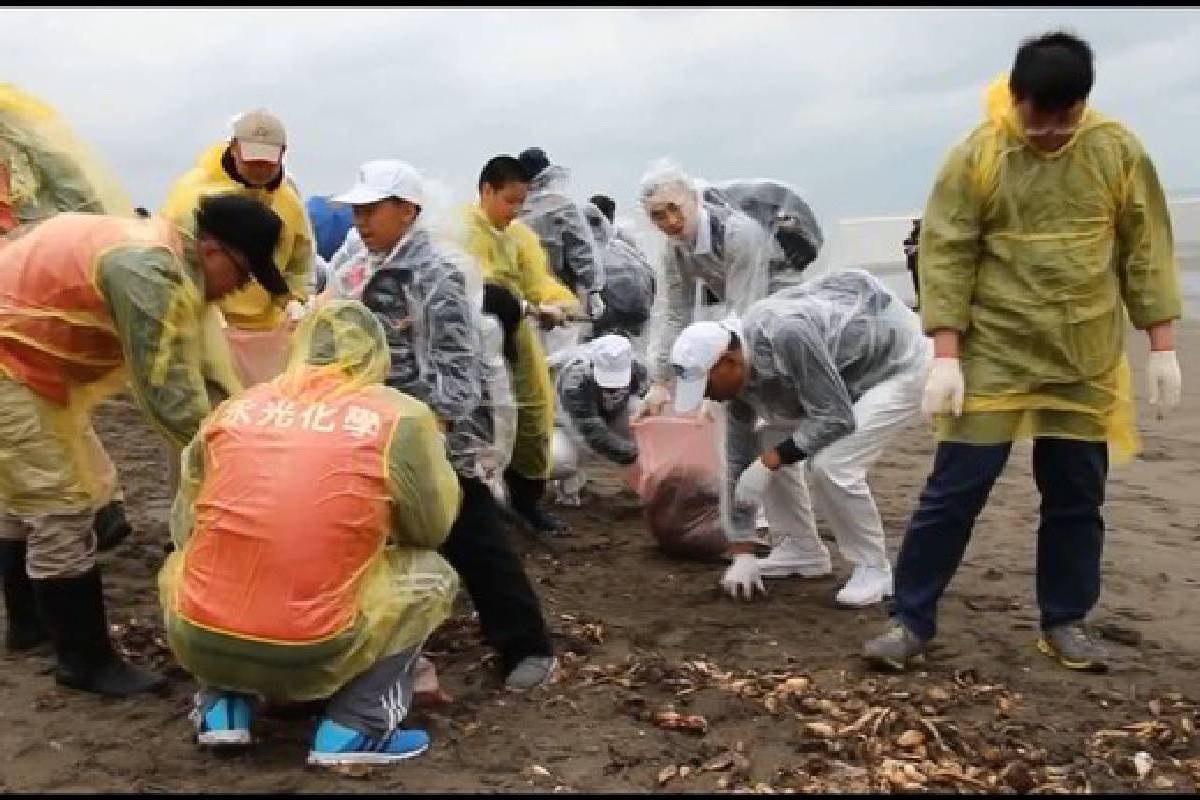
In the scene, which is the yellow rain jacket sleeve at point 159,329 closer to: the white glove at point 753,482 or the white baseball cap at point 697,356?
the white baseball cap at point 697,356

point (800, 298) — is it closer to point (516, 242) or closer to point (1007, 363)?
point (1007, 363)

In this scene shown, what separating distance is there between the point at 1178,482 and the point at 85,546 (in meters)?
5.32

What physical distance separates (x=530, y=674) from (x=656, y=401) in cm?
172

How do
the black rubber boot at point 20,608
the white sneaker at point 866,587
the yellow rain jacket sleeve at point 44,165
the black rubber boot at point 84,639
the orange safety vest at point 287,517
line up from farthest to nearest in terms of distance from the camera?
the yellow rain jacket sleeve at point 44,165 < the white sneaker at point 866,587 < the black rubber boot at point 20,608 < the black rubber boot at point 84,639 < the orange safety vest at point 287,517

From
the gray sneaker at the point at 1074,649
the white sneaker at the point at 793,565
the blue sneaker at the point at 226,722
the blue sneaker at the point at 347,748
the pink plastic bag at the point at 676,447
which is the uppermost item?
the pink plastic bag at the point at 676,447

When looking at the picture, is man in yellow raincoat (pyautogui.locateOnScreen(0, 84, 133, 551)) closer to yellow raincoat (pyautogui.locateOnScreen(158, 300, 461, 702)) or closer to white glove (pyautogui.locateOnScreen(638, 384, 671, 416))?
yellow raincoat (pyautogui.locateOnScreen(158, 300, 461, 702))

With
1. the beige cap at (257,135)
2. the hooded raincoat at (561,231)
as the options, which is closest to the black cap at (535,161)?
the hooded raincoat at (561,231)

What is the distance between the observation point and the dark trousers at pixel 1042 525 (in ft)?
11.8

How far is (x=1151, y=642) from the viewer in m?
3.95

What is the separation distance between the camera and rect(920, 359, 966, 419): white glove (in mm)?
3475

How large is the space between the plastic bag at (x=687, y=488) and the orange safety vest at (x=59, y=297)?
7.62ft

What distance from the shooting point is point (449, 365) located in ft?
11.8

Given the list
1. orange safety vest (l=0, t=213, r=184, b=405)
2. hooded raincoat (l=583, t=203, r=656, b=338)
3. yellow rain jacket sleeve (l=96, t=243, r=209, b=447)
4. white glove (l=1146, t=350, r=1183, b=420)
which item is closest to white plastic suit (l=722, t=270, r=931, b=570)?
white glove (l=1146, t=350, r=1183, b=420)

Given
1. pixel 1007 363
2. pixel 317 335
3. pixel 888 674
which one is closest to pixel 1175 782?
pixel 888 674
